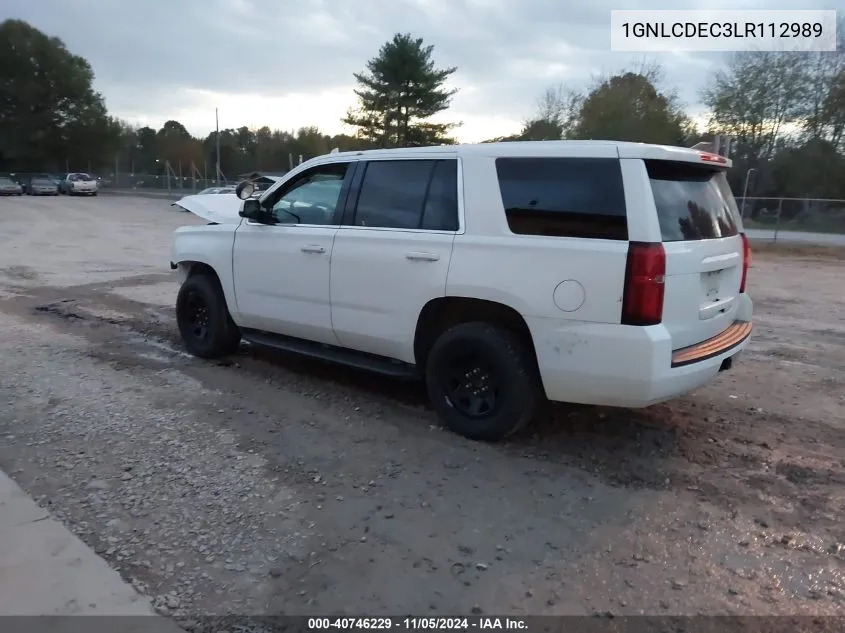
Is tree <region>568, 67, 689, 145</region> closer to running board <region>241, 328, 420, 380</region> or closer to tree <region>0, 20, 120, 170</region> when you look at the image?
running board <region>241, 328, 420, 380</region>

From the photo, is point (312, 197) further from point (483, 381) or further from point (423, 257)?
point (483, 381)

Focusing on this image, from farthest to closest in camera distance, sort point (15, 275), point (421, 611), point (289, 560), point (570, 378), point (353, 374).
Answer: point (15, 275) < point (353, 374) < point (570, 378) < point (289, 560) < point (421, 611)

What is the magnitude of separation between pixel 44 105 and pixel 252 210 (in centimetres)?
6466

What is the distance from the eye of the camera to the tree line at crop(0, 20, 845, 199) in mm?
30547

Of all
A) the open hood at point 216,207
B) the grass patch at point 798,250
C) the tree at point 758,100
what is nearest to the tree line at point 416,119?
the tree at point 758,100

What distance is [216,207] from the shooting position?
6.61m

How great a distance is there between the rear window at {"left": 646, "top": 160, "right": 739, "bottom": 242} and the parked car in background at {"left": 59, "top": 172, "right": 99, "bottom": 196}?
158 ft

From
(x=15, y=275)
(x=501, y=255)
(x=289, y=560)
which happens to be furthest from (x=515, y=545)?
(x=15, y=275)

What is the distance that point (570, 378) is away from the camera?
4.17 m

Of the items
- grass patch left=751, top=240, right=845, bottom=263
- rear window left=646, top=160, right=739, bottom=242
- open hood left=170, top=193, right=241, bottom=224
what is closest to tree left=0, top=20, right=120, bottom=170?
grass patch left=751, top=240, right=845, bottom=263

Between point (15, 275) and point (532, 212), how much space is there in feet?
36.0

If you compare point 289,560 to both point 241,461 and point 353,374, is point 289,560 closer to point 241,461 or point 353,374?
point 241,461

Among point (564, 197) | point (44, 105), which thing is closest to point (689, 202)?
point (564, 197)

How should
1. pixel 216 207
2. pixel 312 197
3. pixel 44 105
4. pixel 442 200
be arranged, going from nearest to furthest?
pixel 442 200 < pixel 312 197 < pixel 216 207 < pixel 44 105
